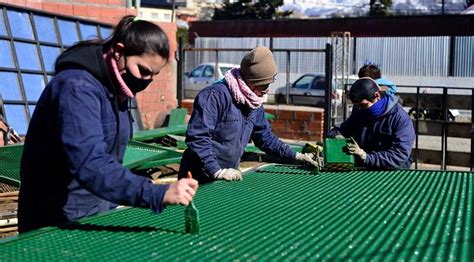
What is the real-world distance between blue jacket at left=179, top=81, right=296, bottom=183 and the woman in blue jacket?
4.15ft

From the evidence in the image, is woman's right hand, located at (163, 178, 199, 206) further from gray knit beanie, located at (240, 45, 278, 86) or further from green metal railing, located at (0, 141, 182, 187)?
green metal railing, located at (0, 141, 182, 187)

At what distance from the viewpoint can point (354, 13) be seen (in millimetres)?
52031

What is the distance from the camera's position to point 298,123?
1208 centimetres

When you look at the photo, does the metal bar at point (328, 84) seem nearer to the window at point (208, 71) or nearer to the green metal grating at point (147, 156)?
the green metal grating at point (147, 156)

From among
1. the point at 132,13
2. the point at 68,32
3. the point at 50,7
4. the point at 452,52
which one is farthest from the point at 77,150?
the point at 452,52

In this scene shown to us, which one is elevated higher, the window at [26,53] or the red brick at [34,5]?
the red brick at [34,5]

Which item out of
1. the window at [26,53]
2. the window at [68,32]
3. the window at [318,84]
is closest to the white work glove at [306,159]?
the window at [26,53]

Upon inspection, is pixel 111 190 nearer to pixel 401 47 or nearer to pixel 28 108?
pixel 28 108

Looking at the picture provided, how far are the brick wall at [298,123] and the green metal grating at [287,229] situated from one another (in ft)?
26.3

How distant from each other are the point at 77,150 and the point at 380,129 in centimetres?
270

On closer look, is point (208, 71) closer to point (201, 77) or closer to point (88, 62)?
point (201, 77)

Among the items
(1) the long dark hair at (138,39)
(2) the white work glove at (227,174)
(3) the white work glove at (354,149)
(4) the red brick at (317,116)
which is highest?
(1) the long dark hair at (138,39)

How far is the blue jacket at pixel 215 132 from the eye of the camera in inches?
163

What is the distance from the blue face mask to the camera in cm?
471
